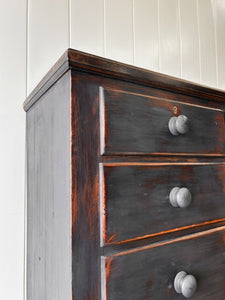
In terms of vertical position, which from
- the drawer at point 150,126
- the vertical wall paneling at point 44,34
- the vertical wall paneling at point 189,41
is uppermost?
the vertical wall paneling at point 189,41

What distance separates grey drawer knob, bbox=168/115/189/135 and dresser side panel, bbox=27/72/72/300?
0.74ft

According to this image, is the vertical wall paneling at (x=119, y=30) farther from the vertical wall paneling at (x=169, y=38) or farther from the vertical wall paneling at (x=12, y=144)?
the vertical wall paneling at (x=12, y=144)

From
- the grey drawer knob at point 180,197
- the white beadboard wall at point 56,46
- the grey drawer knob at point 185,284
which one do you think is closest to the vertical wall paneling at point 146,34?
the white beadboard wall at point 56,46

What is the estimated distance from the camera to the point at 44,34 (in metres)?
0.81

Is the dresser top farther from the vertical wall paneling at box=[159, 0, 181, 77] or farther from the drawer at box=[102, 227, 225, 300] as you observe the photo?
the vertical wall paneling at box=[159, 0, 181, 77]

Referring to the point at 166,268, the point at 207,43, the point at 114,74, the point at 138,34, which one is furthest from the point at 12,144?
the point at 207,43

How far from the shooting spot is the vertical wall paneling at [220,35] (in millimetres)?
1383

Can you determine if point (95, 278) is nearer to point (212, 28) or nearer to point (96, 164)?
point (96, 164)

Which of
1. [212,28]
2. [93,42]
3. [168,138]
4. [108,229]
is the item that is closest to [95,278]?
[108,229]

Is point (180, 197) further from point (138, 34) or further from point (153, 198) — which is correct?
point (138, 34)

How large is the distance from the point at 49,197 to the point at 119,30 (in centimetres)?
77

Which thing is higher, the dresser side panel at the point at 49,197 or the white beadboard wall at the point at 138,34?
the white beadboard wall at the point at 138,34

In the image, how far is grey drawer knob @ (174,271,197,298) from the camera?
1.53ft

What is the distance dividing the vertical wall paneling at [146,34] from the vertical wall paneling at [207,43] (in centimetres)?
33
